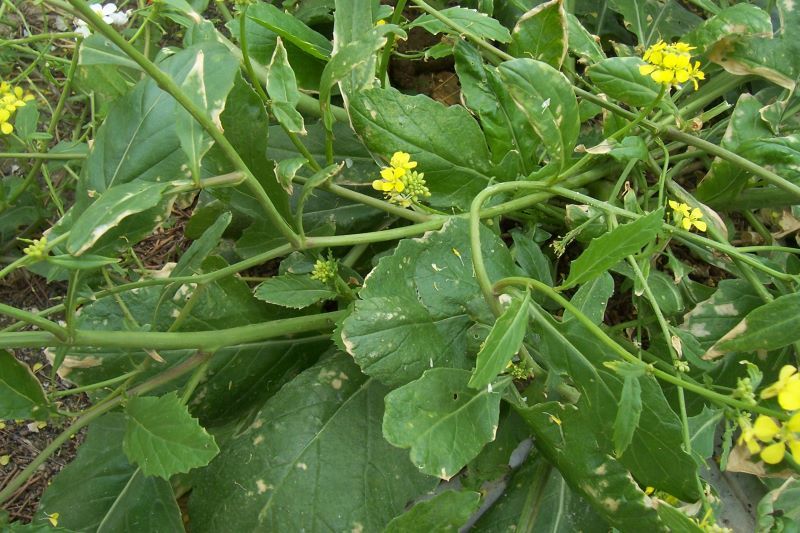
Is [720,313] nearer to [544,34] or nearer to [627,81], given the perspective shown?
[627,81]

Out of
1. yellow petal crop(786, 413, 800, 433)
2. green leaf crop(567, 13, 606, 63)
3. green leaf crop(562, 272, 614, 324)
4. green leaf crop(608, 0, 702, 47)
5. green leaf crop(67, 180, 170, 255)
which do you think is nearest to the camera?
yellow petal crop(786, 413, 800, 433)

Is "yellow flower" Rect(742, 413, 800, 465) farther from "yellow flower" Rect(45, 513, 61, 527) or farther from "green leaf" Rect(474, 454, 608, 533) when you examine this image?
"yellow flower" Rect(45, 513, 61, 527)

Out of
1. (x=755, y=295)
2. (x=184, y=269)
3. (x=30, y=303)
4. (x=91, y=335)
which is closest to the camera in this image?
(x=91, y=335)

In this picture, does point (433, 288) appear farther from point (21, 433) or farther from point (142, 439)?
point (21, 433)

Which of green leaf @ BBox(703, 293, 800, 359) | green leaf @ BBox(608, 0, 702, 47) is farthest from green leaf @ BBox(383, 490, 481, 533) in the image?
green leaf @ BBox(608, 0, 702, 47)

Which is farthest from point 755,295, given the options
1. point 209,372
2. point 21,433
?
point 21,433

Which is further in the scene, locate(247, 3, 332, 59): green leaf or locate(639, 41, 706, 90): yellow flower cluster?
locate(247, 3, 332, 59): green leaf
